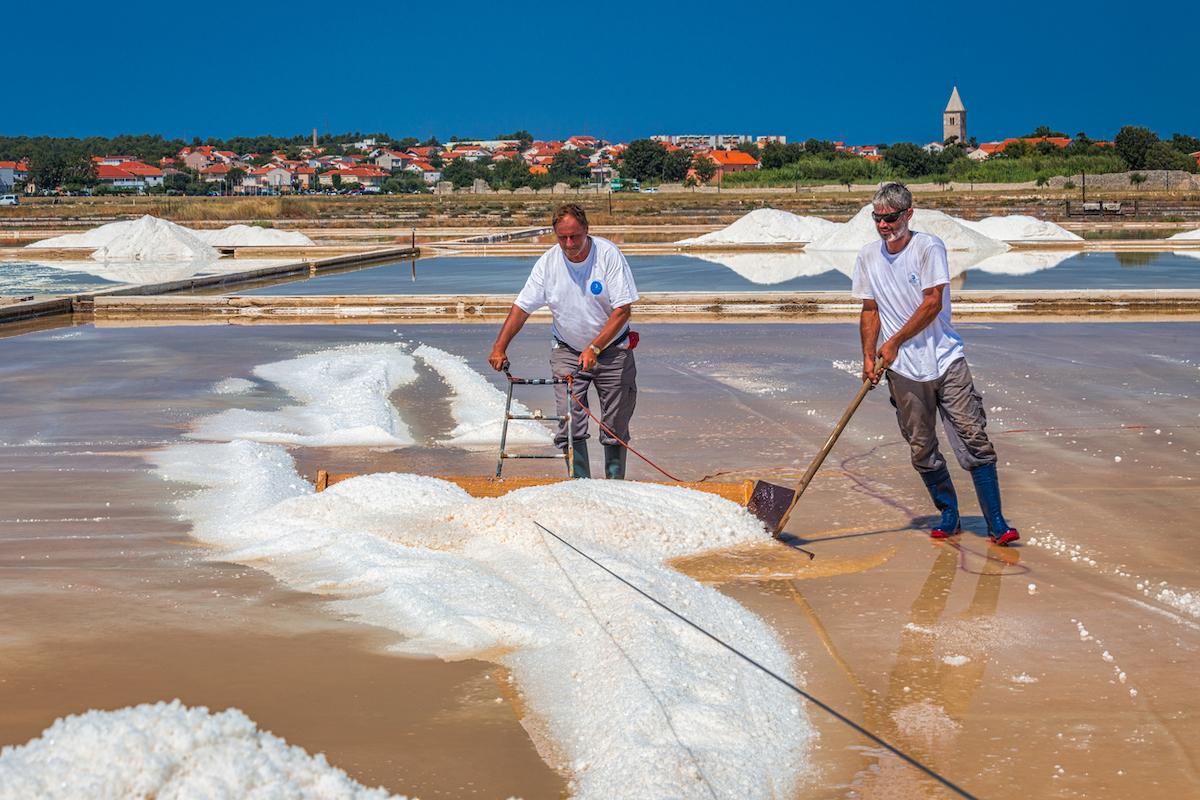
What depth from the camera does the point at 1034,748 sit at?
3.64 metres

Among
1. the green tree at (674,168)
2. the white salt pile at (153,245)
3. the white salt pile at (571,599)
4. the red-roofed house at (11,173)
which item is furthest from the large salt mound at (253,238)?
the red-roofed house at (11,173)

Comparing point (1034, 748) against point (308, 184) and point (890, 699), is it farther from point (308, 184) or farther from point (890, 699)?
point (308, 184)

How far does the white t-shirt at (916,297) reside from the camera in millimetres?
5551

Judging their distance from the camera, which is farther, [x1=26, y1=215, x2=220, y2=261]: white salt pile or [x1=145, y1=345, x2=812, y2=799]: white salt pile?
[x1=26, y1=215, x2=220, y2=261]: white salt pile

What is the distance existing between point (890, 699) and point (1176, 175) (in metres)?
84.5

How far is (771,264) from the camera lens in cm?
2786

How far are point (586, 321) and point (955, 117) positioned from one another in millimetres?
196998

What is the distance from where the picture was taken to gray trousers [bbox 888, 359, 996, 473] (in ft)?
18.6

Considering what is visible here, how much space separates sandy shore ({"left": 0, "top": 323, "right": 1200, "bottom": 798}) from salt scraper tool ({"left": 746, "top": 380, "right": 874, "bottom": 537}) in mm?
193

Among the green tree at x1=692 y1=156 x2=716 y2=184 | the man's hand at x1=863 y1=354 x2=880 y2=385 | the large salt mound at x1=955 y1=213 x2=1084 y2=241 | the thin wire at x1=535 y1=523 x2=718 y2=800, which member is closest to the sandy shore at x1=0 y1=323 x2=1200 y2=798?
the thin wire at x1=535 y1=523 x2=718 y2=800

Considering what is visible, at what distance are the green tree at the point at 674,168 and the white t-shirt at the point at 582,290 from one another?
361ft

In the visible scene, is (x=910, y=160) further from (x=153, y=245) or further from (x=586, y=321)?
(x=586, y=321)

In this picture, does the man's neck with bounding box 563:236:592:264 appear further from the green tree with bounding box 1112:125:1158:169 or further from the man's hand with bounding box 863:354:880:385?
the green tree with bounding box 1112:125:1158:169

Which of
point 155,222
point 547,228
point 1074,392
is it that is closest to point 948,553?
point 1074,392
